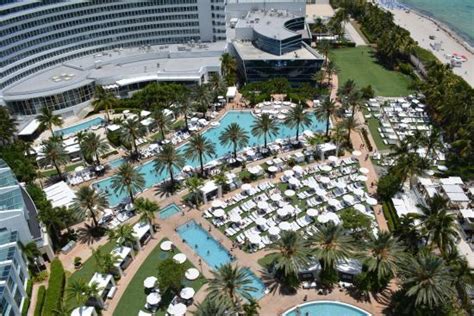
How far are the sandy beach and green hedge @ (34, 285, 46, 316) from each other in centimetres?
9545

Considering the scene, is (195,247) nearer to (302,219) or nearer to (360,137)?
(302,219)

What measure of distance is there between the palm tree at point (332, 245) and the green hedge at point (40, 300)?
30058mm

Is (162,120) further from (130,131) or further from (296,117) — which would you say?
(296,117)

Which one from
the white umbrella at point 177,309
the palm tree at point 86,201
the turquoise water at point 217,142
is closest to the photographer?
the white umbrella at point 177,309

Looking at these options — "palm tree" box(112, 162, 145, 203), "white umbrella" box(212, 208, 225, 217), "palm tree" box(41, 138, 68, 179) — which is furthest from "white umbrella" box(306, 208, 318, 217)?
"palm tree" box(41, 138, 68, 179)

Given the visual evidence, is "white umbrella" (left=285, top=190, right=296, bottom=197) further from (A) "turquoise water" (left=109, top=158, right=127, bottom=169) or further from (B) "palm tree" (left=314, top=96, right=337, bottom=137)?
(A) "turquoise water" (left=109, top=158, right=127, bottom=169)

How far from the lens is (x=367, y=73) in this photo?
100812 millimetres

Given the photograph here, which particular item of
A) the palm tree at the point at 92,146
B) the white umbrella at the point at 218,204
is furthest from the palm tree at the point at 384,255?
the palm tree at the point at 92,146

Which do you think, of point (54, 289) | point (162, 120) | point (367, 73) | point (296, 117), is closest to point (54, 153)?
point (162, 120)

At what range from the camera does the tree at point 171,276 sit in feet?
137

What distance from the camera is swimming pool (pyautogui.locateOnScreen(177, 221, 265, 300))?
1823 inches

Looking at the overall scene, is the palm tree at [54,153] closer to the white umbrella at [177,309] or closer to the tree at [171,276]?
the tree at [171,276]

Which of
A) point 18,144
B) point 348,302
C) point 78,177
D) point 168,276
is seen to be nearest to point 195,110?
point 78,177

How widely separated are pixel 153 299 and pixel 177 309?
3.23 m
